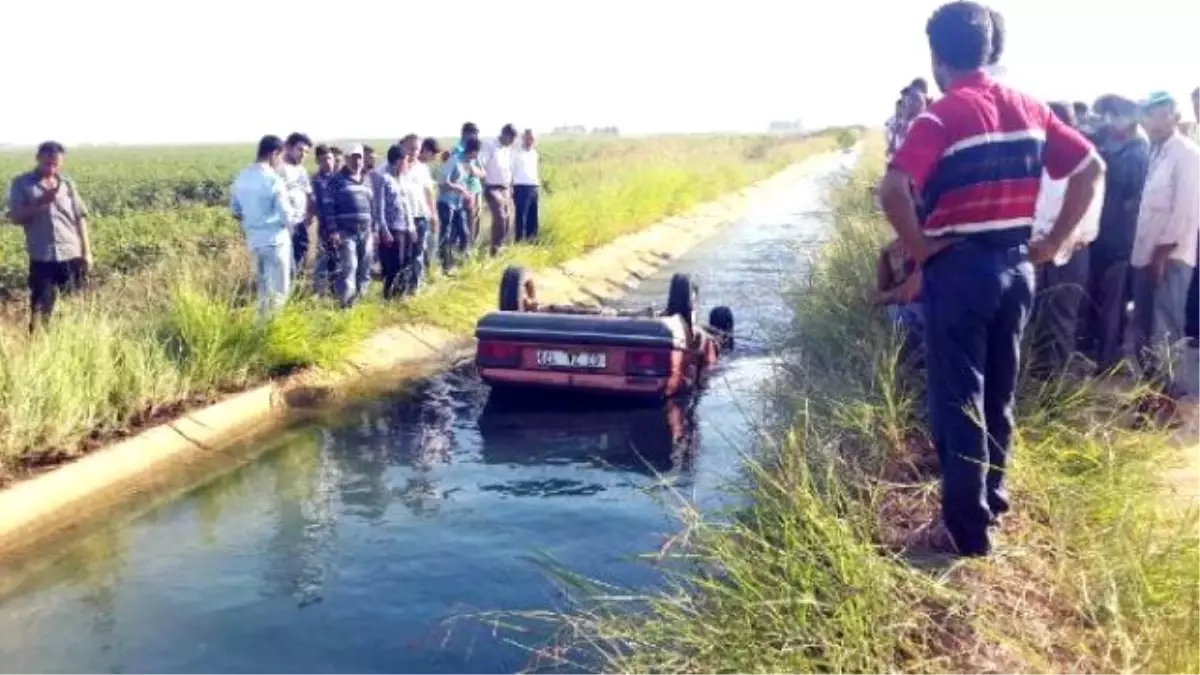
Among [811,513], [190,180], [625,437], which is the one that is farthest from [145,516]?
[190,180]

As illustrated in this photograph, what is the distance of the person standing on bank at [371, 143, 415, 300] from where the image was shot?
12172 mm

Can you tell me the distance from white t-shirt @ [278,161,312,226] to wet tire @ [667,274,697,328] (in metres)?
3.58

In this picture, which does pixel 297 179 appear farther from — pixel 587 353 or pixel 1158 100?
pixel 1158 100

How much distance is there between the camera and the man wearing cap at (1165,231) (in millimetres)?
6598

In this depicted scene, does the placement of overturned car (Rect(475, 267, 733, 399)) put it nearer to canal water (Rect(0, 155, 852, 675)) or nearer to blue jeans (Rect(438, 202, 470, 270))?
canal water (Rect(0, 155, 852, 675))

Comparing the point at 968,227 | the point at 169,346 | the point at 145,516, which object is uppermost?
the point at 968,227

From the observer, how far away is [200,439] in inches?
346

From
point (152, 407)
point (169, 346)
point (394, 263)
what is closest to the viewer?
point (152, 407)

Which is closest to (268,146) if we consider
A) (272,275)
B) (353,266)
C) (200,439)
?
(272,275)

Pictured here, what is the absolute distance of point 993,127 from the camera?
4000mm

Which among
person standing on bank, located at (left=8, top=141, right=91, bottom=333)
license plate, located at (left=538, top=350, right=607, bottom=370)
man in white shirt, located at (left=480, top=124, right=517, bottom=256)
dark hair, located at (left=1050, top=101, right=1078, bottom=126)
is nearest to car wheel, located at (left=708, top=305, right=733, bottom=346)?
license plate, located at (left=538, top=350, right=607, bottom=370)

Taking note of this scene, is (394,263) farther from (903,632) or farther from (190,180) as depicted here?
(190,180)

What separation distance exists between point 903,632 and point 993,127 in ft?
5.73

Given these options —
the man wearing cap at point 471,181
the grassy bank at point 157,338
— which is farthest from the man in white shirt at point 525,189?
the man wearing cap at point 471,181
